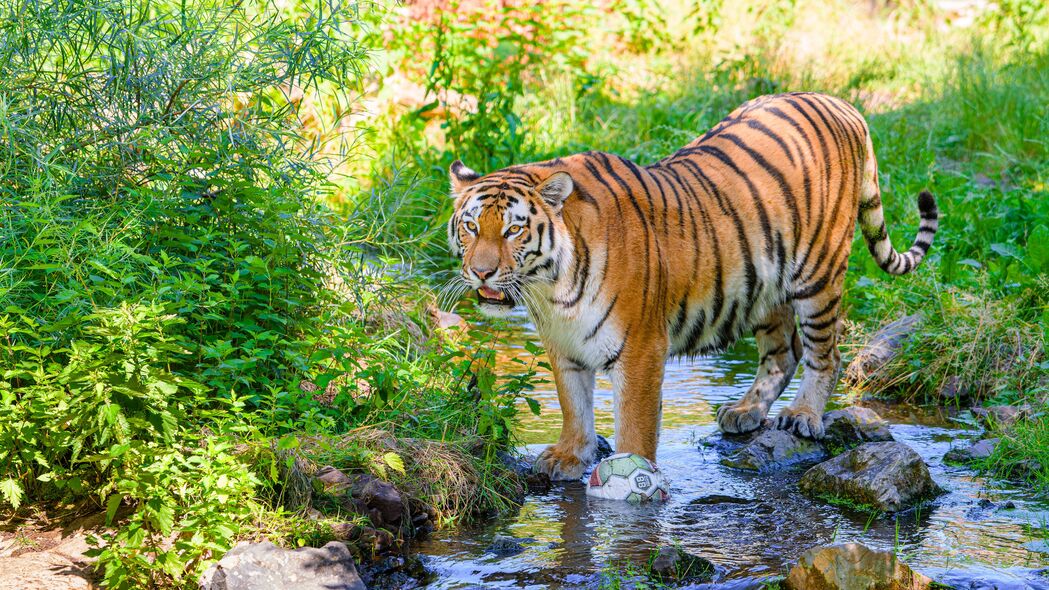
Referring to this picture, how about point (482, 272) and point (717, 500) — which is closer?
point (482, 272)

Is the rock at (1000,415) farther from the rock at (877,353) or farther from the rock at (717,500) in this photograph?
the rock at (717,500)

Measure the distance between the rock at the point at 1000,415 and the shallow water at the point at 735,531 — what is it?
0.19m

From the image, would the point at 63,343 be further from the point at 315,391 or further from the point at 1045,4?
the point at 1045,4

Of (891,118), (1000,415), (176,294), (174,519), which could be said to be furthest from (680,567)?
(891,118)

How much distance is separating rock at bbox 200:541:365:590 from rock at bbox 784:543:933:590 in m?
1.54

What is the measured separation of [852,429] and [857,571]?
2123 mm

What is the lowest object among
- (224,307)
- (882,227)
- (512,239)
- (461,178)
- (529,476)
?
(529,476)

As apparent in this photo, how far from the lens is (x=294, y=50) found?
16.4ft

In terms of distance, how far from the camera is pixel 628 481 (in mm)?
4918

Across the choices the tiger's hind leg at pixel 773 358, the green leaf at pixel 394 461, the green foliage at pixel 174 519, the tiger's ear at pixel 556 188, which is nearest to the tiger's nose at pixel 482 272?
the tiger's ear at pixel 556 188

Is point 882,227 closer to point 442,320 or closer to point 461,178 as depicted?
point 461,178

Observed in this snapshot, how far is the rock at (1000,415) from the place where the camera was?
5410mm

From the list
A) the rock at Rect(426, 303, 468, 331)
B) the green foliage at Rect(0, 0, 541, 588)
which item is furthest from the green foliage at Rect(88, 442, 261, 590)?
the rock at Rect(426, 303, 468, 331)

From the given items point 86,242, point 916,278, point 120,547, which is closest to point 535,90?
point 916,278
